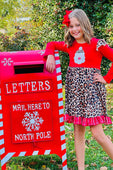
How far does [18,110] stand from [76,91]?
2.10 feet

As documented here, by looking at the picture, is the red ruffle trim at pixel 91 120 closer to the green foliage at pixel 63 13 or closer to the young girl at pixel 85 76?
the young girl at pixel 85 76

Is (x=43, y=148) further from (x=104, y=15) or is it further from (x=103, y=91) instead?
(x=104, y=15)

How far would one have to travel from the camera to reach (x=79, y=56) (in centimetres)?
283

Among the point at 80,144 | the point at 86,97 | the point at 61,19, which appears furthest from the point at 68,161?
the point at 61,19

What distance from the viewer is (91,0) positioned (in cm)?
676

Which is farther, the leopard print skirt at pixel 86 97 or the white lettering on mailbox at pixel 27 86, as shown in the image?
the white lettering on mailbox at pixel 27 86

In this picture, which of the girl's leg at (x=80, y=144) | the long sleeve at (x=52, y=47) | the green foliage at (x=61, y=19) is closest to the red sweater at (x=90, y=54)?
the long sleeve at (x=52, y=47)

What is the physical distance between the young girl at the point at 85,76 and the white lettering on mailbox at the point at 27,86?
0.16 m

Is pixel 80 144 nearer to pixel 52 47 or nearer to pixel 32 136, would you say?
pixel 32 136

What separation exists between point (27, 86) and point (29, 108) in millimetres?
235

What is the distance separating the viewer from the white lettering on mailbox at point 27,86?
2.93 meters

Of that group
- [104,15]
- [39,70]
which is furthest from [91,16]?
[39,70]

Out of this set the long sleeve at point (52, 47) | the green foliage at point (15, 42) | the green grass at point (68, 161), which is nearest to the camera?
the long sleeve at point (52, 47)

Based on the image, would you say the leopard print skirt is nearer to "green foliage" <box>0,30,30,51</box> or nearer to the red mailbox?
the red mailbox
